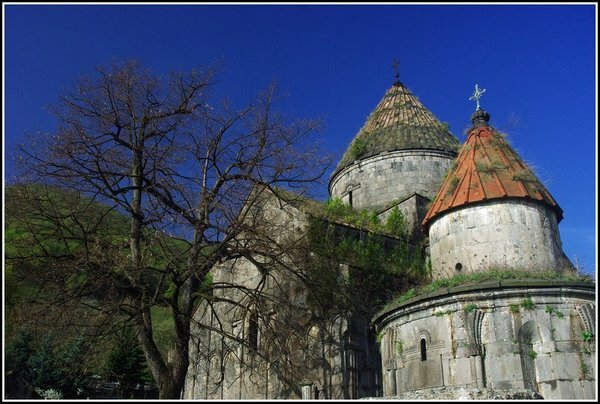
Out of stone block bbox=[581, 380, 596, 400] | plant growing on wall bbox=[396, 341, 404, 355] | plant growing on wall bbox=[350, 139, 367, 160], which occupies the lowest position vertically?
stone block bbox=[581, 380, 596, 400]

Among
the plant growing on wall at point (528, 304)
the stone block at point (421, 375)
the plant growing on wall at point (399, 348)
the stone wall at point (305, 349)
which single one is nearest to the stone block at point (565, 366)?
the plant growing on wall at point (528, 304)

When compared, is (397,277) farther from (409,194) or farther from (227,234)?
(227,234)

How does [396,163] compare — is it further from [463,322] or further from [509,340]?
[509,340]

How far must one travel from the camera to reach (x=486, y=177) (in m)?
13.7

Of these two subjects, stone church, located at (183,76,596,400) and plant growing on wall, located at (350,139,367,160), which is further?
plant growing on wall, located at (350,139,367,160)

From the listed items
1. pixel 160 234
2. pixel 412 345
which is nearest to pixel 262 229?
pixel 160 234

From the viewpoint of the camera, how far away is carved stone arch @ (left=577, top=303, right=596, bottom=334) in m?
10.8

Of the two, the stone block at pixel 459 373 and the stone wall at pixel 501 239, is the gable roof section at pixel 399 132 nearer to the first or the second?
the stone wall at pixel 501 239

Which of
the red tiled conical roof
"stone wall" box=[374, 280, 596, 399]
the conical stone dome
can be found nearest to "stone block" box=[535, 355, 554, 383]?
"stone wall" box=[374, 280, 596, 399]

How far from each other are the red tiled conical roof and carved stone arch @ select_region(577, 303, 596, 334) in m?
2.97

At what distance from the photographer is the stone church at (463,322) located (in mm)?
10766

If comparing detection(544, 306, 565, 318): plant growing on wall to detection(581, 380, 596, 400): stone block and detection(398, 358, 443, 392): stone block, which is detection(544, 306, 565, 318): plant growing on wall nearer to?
detection(581, 380, 596, 400): stone block

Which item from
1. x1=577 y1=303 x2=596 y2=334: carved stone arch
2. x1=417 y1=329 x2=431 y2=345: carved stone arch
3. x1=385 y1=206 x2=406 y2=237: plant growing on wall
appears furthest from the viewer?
x1=385 y1=206 x2=406 y2=237: plant growing on wall

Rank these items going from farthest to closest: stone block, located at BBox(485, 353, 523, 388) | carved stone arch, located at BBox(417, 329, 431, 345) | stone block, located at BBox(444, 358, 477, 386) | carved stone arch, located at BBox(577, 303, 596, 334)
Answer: carved stone arch, located at BBox(417, 329, 431, 345) → stone block, located at BBox(444, 358, 477, 386) → carved stone arch, located at BBox(577, 303, 596, 334) → stone block, located at BBox(485, 353, 523, 388)
